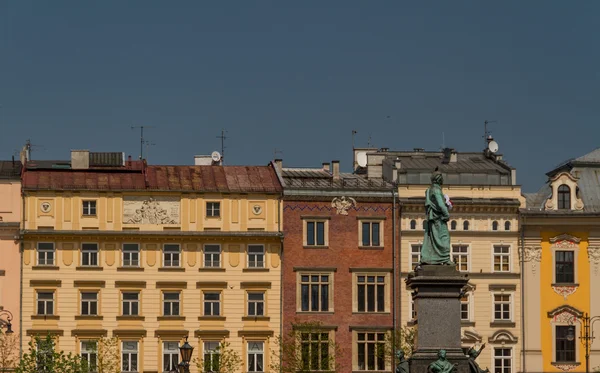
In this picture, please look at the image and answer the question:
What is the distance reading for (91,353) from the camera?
95500 millimetres

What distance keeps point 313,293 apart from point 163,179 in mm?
10450

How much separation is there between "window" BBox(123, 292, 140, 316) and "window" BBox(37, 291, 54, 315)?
3.89 m

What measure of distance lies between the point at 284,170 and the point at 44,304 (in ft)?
52.4

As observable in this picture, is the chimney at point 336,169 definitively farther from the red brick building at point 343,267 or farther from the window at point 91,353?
the window at point 91,353

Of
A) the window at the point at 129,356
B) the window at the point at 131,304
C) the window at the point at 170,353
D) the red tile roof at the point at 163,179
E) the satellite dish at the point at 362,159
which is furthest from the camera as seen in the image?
the satellite dish at the point at 362,159

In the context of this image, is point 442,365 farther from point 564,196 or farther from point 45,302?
point 564,196

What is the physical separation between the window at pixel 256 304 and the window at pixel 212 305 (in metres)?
1.68

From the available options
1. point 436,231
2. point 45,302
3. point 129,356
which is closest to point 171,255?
point 129,356

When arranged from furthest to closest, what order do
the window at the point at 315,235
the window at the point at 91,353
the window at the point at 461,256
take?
the window at the point at 461,256 → the window at the point at 315,235 → the window at the point at 91,353

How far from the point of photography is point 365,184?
327 feet

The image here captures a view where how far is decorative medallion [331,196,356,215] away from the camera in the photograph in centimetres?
9831

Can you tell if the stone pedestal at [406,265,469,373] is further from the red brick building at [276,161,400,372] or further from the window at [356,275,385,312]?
the window at [356,275,385,312]

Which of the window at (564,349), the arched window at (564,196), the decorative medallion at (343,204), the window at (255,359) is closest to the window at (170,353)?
the window at (255,359)

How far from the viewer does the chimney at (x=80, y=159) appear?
98.8 m
